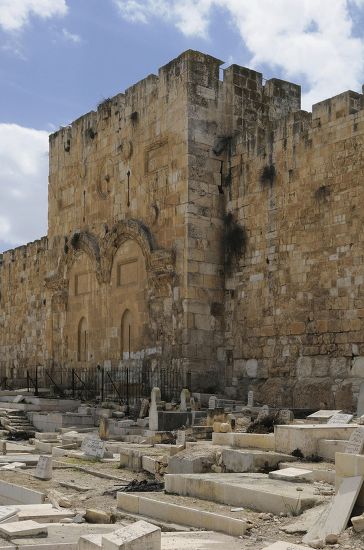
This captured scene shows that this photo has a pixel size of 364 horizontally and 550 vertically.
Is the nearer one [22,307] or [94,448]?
[94,448]

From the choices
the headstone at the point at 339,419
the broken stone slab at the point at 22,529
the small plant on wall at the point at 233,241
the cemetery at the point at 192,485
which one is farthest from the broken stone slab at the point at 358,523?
the small plant on wall at the point at 233,241

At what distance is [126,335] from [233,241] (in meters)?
3.94

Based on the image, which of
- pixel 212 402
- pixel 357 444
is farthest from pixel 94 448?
pixel 357 444

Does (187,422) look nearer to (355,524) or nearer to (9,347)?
(355,524)

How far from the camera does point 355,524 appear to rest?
6031 millimetres

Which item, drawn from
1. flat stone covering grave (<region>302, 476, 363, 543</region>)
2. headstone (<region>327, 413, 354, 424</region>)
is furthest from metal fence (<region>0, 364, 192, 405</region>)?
flat stone covering grave (<region>302, 476, 363, 543</region>)

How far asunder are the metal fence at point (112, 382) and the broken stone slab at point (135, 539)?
11220 mm

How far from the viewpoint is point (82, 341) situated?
21922 millimetres

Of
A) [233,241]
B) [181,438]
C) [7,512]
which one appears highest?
[233,241]

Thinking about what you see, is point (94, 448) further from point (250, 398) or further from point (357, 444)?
point (357, 444)

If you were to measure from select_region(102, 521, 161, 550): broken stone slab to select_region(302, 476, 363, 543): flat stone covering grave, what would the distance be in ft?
4.13

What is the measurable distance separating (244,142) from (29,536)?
12.6m

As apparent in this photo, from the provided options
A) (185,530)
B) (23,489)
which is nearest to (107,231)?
(23,489)

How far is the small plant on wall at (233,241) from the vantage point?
57.4ft
